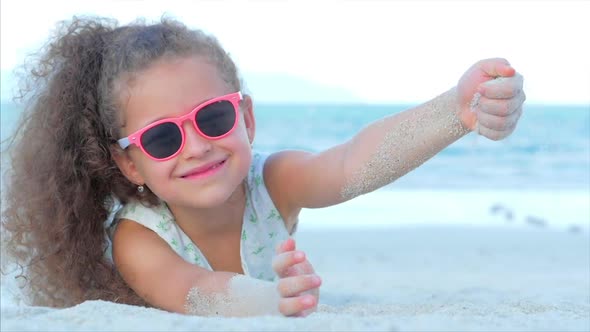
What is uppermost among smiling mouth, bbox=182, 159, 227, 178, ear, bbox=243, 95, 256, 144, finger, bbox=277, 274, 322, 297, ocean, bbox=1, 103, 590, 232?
ear, bbox=243, 95, 256, 144

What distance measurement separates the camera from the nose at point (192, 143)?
2764mm

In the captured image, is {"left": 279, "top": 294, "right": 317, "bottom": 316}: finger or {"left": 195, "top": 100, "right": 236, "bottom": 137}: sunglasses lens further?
{"left": 195, "top": 100, "right": 236, "bottom": 137}: sunglasses lens

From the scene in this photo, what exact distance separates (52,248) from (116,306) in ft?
3.26

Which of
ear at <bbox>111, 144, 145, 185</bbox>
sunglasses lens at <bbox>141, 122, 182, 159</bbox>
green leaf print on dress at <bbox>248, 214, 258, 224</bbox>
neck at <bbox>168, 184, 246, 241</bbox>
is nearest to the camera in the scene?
sunglasses lens at <bbox>141, 122, 182, 159</bbox>

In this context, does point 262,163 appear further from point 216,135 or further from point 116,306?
point 116,306

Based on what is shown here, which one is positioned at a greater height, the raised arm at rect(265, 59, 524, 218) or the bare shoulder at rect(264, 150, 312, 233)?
the raised arm at rect(265, 59, 524, 218)

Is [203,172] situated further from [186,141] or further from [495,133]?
[495,133]

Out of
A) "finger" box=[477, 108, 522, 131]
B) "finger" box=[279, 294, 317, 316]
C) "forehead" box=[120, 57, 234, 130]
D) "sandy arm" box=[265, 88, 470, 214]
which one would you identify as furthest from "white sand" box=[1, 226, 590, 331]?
"forehead" box=[120, 57, 234, 130]

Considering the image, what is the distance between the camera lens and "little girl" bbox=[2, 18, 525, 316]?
8.75 ft

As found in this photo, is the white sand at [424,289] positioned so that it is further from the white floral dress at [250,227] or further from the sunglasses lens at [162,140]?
the sunglasses lens at [162,140]

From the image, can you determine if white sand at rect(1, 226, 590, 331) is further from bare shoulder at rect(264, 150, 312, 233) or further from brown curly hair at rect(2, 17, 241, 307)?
bare shoulder at rect(264, 150, 312, 233)

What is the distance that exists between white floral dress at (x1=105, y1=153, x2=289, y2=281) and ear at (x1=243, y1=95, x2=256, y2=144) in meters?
0.24

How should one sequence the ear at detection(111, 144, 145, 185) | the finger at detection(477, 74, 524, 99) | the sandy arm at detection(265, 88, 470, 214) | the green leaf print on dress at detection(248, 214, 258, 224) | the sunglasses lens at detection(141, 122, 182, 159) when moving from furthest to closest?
the green leaf print on dress at detection(248, 214, 258, 224), the ear at detection(111, 144, 145, 185), the sunglasses lens at detection(141, 122, 182, 159), the sandy arm at detection(265, 88, 470, 214), the finger at detection(477, 74, 524, 99)

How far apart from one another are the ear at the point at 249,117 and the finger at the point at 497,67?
1012 mm
